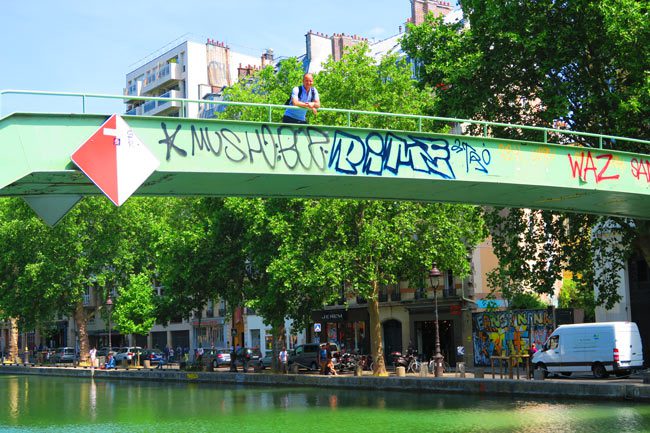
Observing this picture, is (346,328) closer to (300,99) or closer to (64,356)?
(64,356)

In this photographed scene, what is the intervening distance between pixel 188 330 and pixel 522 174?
202 ft

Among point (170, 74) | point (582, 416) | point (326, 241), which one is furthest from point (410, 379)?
point (170, 74)

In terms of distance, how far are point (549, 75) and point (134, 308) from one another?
114 ft

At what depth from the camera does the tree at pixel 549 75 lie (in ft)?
86.1

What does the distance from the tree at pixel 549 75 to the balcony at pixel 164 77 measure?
6156cm

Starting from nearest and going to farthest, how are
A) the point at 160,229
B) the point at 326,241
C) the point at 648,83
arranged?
the point at 648,83 < the point at 326,241 < the point at 160,229

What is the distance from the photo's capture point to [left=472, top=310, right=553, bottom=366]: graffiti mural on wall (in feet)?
143

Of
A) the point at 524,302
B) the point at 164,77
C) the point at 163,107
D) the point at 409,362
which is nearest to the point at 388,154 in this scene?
the point at 409,362

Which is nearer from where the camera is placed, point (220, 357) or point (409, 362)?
point (409, 362)

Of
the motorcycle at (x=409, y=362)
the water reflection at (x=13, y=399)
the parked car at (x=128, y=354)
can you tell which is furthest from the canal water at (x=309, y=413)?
the parked car at (x=128, y=354)

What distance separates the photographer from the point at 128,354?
60469 mm

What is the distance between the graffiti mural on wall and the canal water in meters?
13.0

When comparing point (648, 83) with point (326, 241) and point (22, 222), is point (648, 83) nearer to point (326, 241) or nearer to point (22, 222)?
point (326, 241)

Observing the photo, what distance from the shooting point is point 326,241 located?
127 feet
